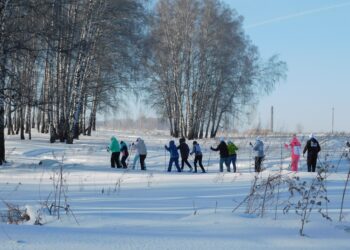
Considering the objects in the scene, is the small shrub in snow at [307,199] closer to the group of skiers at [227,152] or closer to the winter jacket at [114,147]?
the group of skiers at [227,152]

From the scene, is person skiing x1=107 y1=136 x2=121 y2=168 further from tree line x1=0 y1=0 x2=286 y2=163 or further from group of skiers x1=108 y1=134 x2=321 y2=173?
tree line x1=0 y1=0 x2=286 y2=163

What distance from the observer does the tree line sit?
2669 cm

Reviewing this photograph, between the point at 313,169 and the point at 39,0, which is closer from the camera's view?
the point at 39,0

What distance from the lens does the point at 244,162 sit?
21.6 meters

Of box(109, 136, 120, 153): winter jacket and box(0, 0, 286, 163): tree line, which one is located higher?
box(0, 0, 286, 163): tree line

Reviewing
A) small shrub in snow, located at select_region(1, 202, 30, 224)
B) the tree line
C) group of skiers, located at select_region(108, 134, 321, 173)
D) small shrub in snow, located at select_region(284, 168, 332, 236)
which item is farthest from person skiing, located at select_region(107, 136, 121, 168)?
small shrub in snow, located at select_region(1, 202, 30, 224)

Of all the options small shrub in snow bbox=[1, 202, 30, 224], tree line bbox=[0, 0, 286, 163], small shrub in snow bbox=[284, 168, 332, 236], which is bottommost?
small shrub in snow bbox=[1, 202, 30, 224]

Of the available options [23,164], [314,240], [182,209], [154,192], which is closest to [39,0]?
[23,164]

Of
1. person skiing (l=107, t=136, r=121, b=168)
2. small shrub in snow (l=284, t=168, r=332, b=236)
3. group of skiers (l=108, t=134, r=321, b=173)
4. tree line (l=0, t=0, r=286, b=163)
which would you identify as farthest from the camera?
tree line (l=0, t=0, r=286, b=163)

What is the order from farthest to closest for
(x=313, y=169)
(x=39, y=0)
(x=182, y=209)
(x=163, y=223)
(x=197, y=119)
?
(x=197, y=119), (x=313, y=169), (x=39, y=0), (x=182, y=209), (x=163, y=223)

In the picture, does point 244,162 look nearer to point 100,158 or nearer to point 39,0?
point 100,158

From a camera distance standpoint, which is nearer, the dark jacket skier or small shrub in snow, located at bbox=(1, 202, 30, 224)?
small shrub in snow, located at bbox=(1, 202, 30, 224)

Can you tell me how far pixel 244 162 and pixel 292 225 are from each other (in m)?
16.4

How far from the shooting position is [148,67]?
36.9 metres
